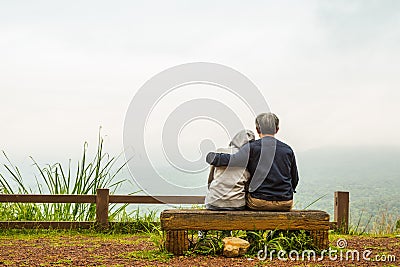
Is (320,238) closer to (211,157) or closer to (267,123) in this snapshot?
(267,123)

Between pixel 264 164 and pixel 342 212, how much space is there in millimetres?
4008

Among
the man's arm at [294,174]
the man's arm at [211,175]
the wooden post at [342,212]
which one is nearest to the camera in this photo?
the man's arm at [211,175]

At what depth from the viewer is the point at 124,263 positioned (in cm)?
616

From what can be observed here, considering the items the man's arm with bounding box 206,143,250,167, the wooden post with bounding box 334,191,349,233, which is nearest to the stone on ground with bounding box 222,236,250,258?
the man's arm with bounding box 206,143,250,167

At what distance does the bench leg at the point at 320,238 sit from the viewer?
268 inches

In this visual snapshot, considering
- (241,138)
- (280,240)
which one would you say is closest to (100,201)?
(241,138)

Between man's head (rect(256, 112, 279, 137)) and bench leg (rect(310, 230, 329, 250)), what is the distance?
1271 mm

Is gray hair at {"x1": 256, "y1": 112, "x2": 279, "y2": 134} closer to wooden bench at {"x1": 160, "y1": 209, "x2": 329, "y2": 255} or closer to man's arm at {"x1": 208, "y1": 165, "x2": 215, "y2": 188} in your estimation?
man's arm at {"x1": 208, "y1": 165, "x2": 215, "y2": 188}

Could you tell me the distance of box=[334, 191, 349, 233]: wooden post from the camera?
1017 centimetres

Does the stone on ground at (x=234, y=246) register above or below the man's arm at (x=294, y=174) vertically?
below

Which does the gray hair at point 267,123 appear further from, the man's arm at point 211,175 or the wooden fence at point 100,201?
the wooden fence at point 100,201

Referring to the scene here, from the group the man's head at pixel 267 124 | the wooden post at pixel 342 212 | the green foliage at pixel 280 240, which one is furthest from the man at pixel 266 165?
the wooden post at pixel 342 212

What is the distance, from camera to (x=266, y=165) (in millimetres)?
6730

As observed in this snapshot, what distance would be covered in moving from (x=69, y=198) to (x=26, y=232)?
2.88 ft
